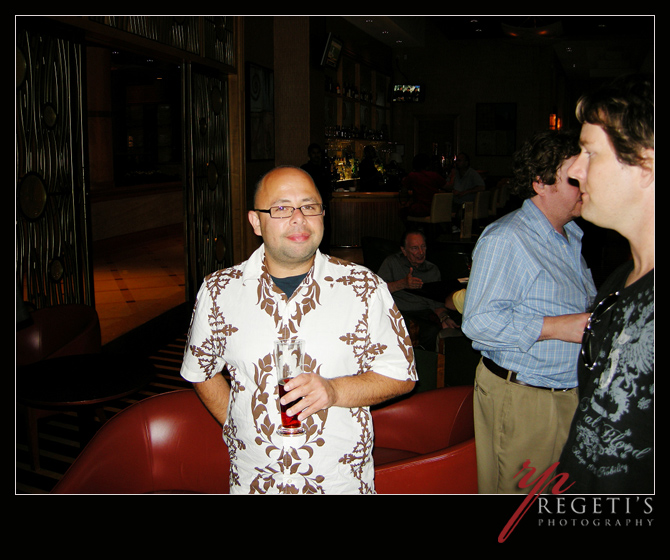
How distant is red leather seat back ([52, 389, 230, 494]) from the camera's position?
2.40 metres

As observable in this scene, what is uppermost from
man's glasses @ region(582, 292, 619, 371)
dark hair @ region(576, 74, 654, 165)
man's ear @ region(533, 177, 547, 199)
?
dark hair @ region(576, 74, 654, 165)

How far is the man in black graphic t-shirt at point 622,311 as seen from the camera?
3.75 feet

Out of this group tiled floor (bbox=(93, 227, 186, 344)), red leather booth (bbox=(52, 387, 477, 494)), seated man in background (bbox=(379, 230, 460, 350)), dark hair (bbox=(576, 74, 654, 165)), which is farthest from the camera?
tiled floor (bbox=(93, 227, 186, 344))

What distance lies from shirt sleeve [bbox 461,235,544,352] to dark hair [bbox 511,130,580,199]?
27cm

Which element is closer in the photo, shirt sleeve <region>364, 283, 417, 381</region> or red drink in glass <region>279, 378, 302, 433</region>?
red drink in glass <region>279, 378, 302, 433</region>

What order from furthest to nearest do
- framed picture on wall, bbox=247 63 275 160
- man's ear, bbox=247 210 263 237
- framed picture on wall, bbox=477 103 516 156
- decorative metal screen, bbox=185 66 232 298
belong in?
framed picture on wall, bbox=477 103 516 156
framed picture on wall, bbox=247 63 275 160
decorative metal screen, bbox=185 66 232 298
man's ear, bbox=247 210 263 237

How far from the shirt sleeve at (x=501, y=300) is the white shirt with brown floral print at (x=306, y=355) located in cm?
30

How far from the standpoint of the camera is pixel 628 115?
3.77ft

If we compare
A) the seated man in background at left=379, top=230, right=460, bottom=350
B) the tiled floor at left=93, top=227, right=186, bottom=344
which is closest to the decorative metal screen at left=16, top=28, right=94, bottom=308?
the tiled floor at left=93, top=227, right=186, bottom=344

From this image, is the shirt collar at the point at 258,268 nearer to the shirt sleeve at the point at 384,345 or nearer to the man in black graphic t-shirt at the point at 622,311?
the shirt sleeve at the point at 384,345

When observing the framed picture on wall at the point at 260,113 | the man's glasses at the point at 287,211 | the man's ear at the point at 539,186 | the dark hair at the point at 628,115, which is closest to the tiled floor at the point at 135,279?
the framed picture on wall at the point at 260,113

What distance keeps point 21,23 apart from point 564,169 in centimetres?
355

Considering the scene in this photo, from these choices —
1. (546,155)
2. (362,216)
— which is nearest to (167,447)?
(546,155)

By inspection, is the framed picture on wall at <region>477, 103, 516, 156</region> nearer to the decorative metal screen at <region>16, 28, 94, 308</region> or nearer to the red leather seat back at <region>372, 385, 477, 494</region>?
the decorative metal screen at <region>16, 28, 94, 308</region>
